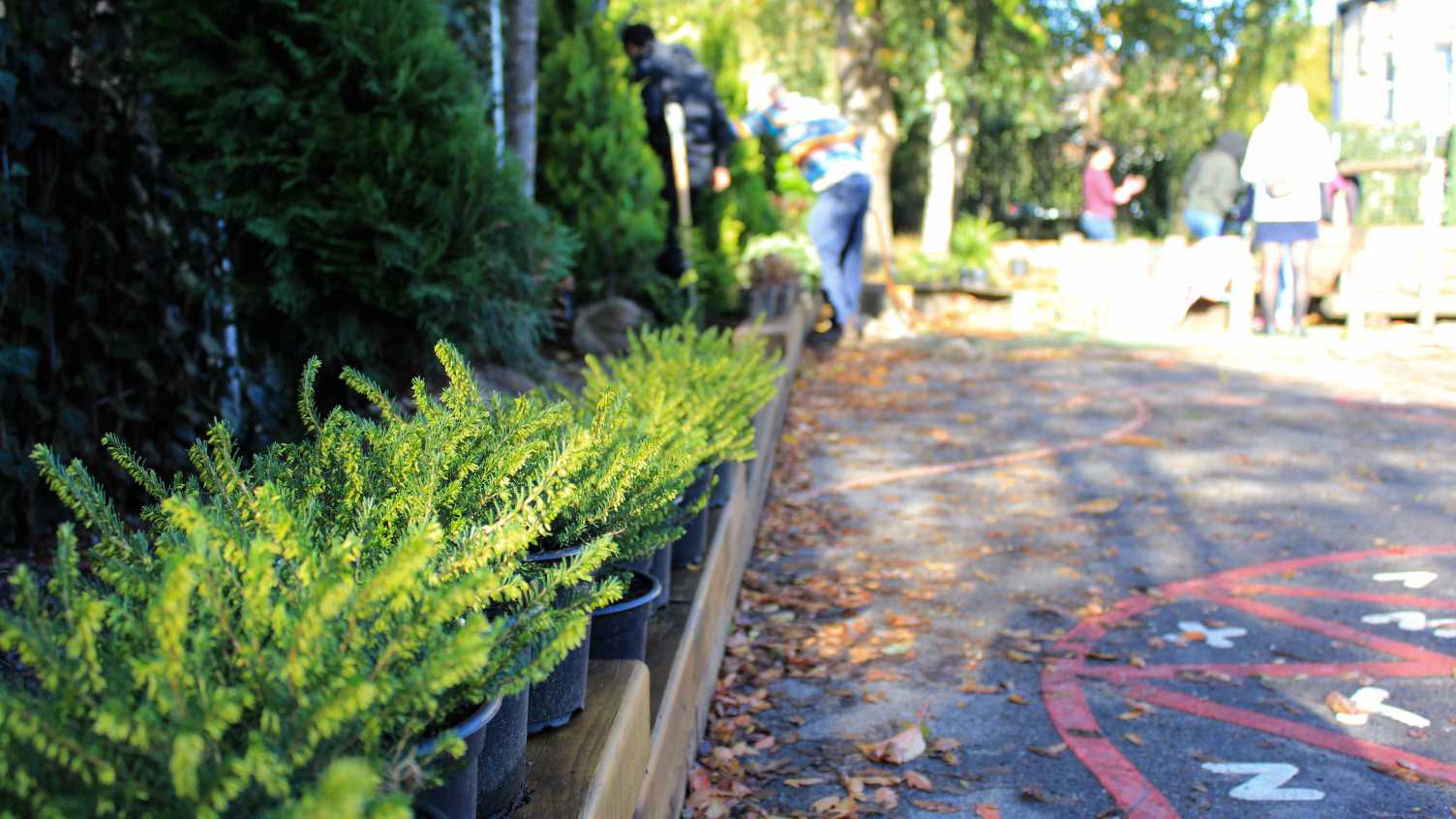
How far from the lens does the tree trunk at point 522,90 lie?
7465 millimetres

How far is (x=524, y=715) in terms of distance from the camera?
221 centimetres

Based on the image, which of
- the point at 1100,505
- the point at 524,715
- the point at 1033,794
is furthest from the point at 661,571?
the point at 1100,505

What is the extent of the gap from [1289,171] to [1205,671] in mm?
8846

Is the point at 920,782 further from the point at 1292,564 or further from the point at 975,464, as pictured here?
the point at 975,464

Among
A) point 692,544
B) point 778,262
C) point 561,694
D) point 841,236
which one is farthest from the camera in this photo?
point 778,262

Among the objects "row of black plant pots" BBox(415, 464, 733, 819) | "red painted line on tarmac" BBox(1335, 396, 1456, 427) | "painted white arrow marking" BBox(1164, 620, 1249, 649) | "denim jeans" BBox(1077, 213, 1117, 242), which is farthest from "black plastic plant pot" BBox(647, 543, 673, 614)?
"denim jeans" BBox(1077, 213, 1117, 242)

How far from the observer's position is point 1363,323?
13.0 m

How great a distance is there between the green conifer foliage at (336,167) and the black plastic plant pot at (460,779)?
3491 mm

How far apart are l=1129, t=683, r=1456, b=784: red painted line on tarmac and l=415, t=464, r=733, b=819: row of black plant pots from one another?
1488 mm

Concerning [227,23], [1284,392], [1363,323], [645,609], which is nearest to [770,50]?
[1363,323]

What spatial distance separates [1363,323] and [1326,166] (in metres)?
1.92

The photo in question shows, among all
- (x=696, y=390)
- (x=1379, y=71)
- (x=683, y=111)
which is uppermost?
(x=1379, y=71)

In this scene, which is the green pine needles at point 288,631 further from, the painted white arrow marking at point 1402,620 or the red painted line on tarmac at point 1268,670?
the painted white arrow marking at point 1402,620

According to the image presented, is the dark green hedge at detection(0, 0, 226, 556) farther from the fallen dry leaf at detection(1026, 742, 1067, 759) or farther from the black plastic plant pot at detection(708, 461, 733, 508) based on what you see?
the fallen dry leaf at detection(1026, 742, 1067, 759)
